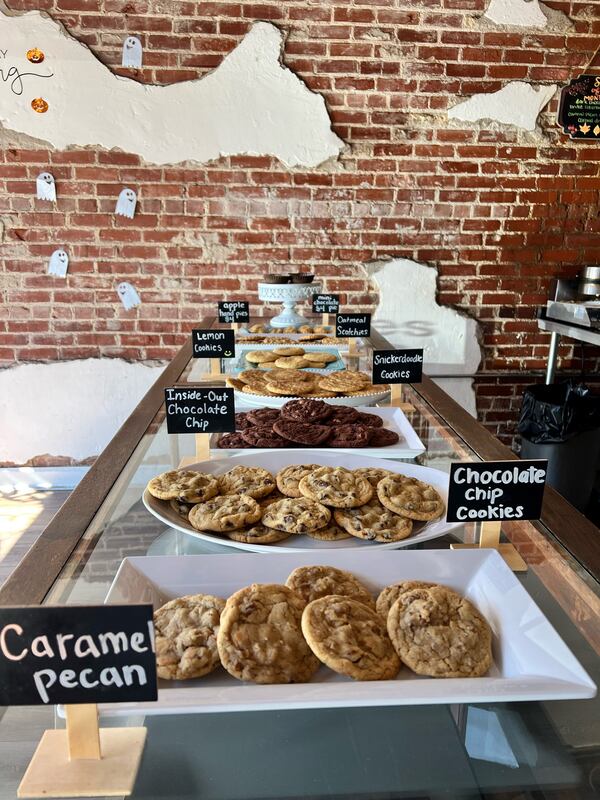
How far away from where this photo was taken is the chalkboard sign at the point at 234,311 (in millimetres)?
2730

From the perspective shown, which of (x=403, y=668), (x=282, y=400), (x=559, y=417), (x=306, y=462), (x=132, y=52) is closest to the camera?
(x=403, y=668)

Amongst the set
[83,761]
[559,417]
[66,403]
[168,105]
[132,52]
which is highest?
[132,52]

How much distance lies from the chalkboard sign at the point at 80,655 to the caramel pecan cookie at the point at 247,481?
457 mm

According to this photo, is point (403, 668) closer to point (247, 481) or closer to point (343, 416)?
point (247, 481)

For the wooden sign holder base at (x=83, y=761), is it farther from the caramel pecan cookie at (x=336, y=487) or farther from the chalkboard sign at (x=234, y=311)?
the chalkboard sign at (x=234, y=311)

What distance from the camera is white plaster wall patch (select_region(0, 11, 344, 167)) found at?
3.00m

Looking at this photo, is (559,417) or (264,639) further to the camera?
(559,417)

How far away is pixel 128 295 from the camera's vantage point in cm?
328

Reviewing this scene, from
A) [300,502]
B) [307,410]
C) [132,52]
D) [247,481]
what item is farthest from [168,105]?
[300,502]

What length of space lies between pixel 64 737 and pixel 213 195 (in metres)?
2.95

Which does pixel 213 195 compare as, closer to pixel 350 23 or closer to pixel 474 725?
pixel 350 23

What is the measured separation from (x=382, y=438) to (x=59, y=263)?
8.35ft

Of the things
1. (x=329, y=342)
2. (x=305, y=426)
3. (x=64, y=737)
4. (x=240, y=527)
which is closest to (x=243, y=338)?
(x=329, y=342)

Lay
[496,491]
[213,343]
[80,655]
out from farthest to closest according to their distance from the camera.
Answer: [213,343], [496,491], [80,655]
